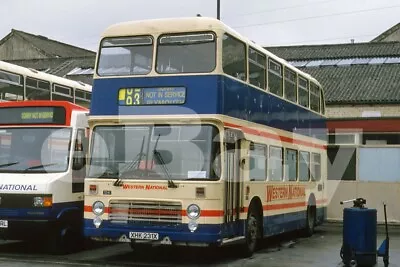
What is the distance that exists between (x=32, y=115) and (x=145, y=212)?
330 centimetres

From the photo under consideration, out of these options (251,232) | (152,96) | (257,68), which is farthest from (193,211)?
(257,68)

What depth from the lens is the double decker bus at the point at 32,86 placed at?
1659 cm

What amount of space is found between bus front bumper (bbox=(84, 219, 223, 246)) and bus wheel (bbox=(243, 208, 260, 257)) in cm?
169

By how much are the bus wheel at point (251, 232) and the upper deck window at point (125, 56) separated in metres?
3.62

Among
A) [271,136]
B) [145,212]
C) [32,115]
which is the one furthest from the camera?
[271,136]

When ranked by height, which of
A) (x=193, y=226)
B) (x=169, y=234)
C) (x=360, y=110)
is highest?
(x=360, y=110)

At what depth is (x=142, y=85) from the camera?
12.6 meters

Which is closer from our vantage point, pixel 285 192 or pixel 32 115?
pixel 32 115

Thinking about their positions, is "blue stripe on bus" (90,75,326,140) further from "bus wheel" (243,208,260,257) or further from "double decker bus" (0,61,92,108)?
"double decker bus" (0,61,92,108)

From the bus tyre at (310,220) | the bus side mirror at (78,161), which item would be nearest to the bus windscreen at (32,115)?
the bus side mirror at (78,161)

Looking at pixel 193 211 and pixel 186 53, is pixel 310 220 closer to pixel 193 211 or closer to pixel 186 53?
pixel 193 211

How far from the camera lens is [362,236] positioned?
12.4m

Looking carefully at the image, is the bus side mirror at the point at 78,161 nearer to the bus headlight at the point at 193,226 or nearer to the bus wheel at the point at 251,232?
the bus headlight at the point at 193,226

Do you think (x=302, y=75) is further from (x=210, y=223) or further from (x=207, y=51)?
(x=210, y=223)
